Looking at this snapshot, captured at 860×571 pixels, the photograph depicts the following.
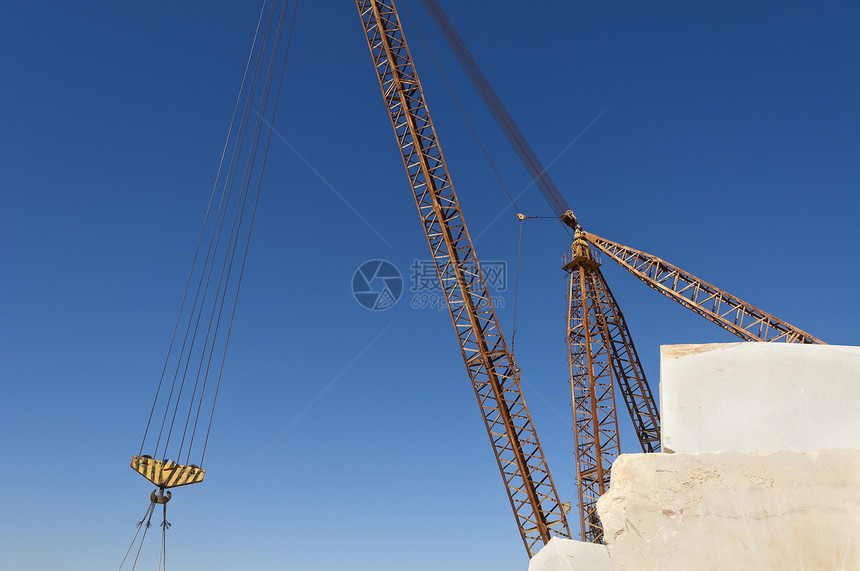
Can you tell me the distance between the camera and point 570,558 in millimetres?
5844

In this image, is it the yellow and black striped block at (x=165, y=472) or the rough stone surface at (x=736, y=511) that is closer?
the rough stone surface at (x=736, y=511)

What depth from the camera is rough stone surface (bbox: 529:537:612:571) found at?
18.9 ft

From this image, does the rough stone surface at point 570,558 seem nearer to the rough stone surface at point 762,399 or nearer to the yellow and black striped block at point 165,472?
the rough stone surface at point 762,399

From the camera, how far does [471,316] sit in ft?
77.0

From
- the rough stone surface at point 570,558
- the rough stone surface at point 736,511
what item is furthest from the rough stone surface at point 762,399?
the rough stone surface at point 570,558

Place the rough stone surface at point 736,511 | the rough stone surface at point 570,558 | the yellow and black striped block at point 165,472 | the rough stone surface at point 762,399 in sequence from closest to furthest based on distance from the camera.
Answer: the rough stone surface at point 736,511, the rough stone surface at point 762,399, the rough stone surface at point 570,558, the yellow and black striped block at point 165,472

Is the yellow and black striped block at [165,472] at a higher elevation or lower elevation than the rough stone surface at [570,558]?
higher

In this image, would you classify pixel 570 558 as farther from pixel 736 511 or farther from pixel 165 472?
pixel 165 472

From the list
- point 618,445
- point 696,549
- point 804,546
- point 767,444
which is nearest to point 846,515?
point 804,546

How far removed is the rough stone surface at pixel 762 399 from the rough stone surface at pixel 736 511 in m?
0.30

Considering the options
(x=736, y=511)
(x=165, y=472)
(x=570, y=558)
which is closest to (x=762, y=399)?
(x=736, y=511)

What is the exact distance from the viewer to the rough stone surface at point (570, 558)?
576cm

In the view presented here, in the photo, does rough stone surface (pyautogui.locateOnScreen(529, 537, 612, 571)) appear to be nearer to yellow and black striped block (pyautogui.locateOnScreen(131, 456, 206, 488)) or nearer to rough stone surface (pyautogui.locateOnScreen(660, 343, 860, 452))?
rough stone surface (pyautogui.locateOnScreen(660, 343, 860, 452))

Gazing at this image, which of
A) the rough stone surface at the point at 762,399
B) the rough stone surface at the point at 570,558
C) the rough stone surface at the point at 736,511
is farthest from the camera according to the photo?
the rough stone surface at the point at 570,558
